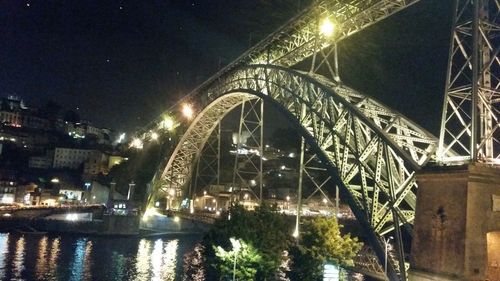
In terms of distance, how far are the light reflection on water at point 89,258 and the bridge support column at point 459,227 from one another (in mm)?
22321

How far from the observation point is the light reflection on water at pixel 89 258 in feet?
103

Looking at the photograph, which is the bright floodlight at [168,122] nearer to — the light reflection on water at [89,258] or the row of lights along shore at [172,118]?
the row of lights along shore at [172,118]

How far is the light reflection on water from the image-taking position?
31531 mm

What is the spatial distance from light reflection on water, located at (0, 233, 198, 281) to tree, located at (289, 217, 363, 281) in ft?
46.4

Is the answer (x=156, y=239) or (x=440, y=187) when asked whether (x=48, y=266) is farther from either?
(x=440, y=187)

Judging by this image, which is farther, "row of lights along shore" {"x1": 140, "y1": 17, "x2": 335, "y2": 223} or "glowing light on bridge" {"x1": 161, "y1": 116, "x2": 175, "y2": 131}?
"glowing light on bridge" {"x1": 161, "y1": 116, "x2": 175, "y2": 131}

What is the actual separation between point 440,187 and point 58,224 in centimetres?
5450

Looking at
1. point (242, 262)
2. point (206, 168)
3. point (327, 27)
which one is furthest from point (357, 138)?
point (206, 168)

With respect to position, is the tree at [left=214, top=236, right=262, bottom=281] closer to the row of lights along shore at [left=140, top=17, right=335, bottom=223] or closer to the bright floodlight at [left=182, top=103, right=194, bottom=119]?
the row of lights along shore at [left=140, top=17, right=335, bottom=223]

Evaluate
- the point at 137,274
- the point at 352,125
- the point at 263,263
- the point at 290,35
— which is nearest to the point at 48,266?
the point at 137,274

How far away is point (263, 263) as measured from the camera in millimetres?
21297

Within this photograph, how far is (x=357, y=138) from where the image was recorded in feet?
57.5

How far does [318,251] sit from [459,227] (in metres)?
8.58

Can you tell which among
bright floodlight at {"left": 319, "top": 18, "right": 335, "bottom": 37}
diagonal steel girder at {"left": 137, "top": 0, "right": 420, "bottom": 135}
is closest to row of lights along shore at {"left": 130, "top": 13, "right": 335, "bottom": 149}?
bright floodlight at {"left": 319, "top": 18, "right": 335, "bottom": 37}
